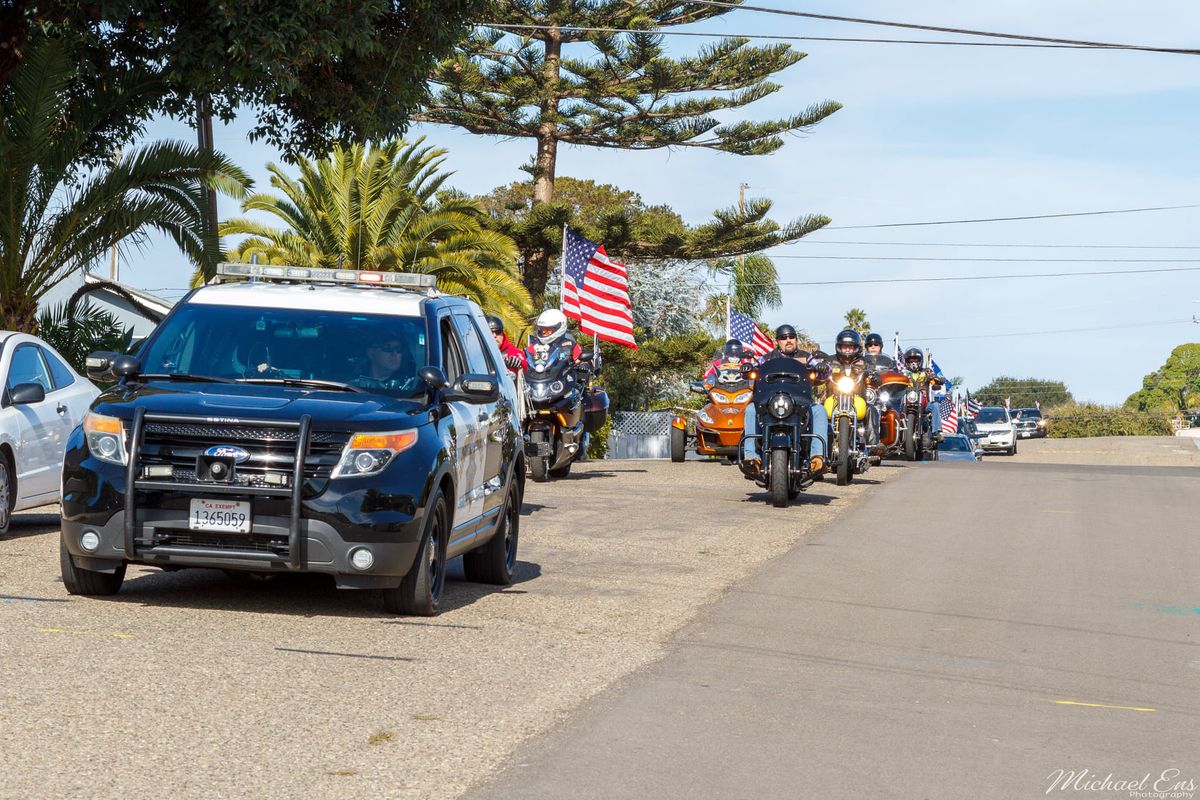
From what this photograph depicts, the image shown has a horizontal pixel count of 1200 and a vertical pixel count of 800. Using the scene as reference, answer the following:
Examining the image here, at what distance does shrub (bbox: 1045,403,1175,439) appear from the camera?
9369 centimetres

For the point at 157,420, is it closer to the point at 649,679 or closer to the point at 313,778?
the point at 649,679

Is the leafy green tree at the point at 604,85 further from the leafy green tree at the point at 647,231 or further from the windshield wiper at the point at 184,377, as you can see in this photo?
the windshield wiper at the point at 184,377

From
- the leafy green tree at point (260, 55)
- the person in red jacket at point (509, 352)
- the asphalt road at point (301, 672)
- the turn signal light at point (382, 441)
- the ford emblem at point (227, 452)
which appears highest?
the leafy green tree at point (260, 55)

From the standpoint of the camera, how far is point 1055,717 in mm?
7086

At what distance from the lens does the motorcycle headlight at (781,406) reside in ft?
57.0

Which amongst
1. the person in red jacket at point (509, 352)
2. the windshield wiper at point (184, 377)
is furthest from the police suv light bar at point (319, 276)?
the person in red jacket at point (509, 352)

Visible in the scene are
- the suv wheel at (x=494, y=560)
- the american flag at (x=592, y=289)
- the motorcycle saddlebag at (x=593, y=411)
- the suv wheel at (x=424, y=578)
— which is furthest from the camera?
the american flag at (x=592, y=289)

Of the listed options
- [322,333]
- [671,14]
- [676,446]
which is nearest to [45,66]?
[322,333]

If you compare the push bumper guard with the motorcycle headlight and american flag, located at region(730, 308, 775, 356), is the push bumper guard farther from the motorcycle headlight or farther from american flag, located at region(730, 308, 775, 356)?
american flag, located at region(730, 308, 775, 356)

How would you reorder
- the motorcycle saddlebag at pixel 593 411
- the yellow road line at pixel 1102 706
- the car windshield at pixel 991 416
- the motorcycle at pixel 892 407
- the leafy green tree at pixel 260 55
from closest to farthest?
the yellow road line at pixel 1102 706
the leafy green tree at pixel 260 55
the motorcycle saddlebag at pixel 593 411
the motorcycle at pixel 892 407
the car windshield at pixel 991 416

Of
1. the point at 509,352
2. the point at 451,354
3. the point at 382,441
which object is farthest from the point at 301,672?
the point at 509,352

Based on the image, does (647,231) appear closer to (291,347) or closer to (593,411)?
(593,411)

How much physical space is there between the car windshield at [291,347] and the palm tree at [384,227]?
81.7 feet

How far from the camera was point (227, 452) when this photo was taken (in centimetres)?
843
